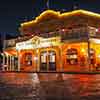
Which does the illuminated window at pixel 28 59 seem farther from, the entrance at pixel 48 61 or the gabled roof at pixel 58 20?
the gabled roof at pixel 58 20

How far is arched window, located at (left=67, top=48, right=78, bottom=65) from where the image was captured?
31.9 m

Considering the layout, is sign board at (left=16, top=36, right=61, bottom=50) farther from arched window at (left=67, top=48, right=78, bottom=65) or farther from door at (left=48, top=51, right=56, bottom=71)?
arched window at (left=67, top=48, right=78, bottom=65)

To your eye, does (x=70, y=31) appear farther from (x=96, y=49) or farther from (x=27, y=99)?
(x=27, y=99)

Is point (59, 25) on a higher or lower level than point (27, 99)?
higher

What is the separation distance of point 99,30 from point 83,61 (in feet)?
12.7

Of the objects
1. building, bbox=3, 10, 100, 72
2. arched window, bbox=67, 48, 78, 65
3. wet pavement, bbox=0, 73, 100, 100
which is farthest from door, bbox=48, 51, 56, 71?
wet pavement, bbox=0, 73, 100, 100

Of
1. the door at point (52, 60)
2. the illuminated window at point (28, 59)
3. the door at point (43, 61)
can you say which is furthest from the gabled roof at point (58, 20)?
the door at point (43, 61)

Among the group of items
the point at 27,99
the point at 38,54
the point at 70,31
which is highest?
the point at 70,31

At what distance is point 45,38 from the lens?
31.7 meters

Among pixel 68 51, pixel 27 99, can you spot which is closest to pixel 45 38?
pixel 68 51

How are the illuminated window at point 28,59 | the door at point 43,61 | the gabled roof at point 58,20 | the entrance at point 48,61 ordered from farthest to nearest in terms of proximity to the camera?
the illuminated window at point 28,59 → the door at point 43,61 → the gabled roof at point 58,20 → the entrance at point 48,61

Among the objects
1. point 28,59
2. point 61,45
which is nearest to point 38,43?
point 61,45

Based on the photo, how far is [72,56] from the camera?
106 ft

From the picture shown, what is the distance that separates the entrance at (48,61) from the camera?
33250 millimetres
